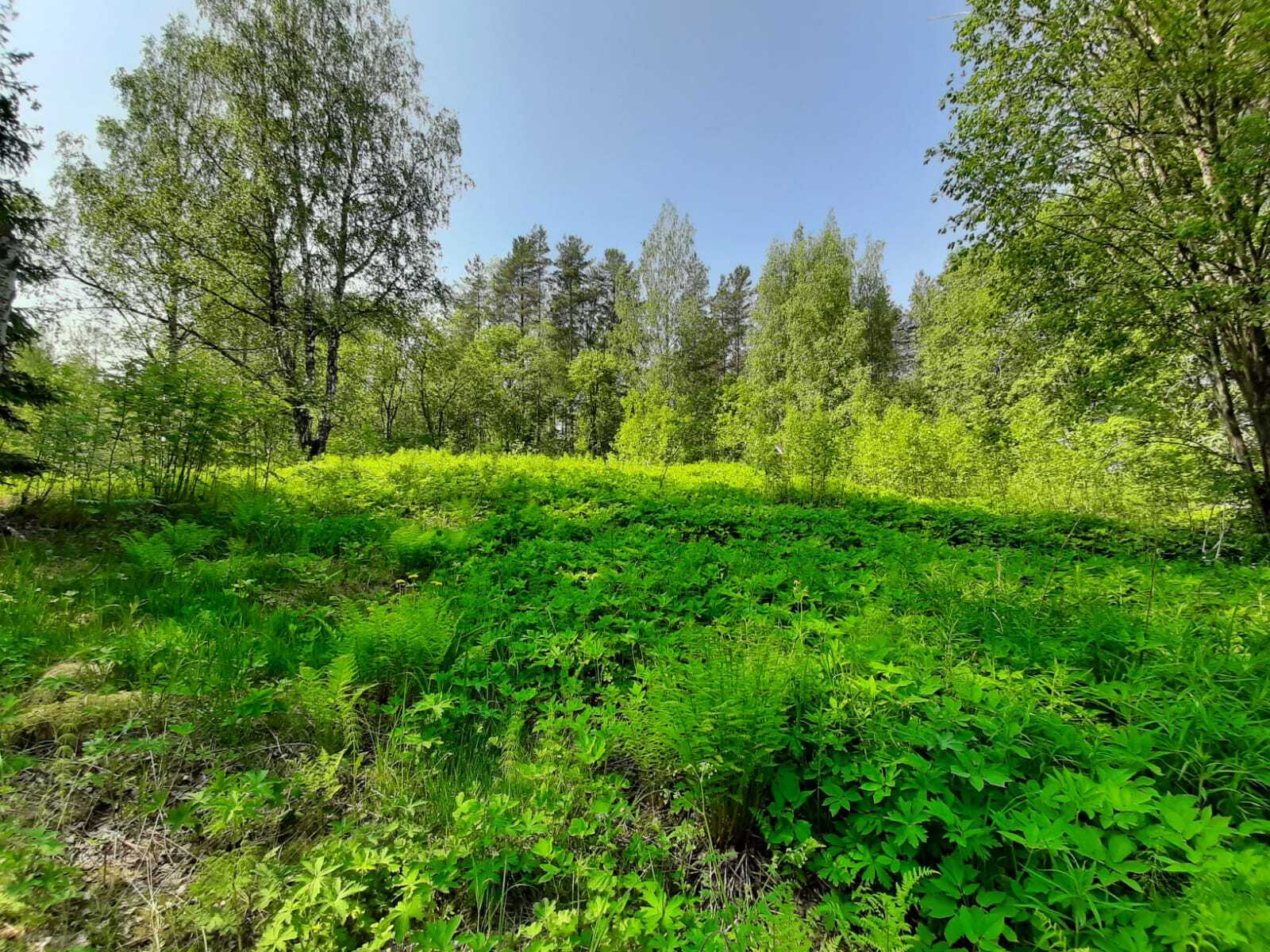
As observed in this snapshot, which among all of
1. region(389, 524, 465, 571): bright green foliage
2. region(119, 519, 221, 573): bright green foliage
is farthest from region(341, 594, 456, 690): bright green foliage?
region(119, 519, 221, 573): bright green foliage

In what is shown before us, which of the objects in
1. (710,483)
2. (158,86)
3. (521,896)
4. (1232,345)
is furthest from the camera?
(158,86)

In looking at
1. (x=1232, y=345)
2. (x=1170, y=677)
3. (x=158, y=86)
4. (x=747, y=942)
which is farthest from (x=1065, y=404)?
(x=158, y=86)

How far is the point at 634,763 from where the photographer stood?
193 cm

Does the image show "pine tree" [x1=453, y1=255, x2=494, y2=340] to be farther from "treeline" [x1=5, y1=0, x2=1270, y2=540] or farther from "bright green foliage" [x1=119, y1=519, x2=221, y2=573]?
"bright green foliage" [x1=119, y1=519, x2=221, y2=573]

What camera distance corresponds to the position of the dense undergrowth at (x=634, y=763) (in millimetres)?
1113

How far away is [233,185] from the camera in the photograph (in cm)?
1104

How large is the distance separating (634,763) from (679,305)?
2221cm

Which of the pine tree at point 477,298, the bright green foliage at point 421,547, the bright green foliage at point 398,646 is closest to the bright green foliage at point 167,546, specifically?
the bright green foliage at point 421,547

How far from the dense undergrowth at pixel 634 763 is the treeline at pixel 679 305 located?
3.75 m

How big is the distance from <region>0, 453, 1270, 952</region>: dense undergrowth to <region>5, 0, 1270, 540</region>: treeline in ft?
12.3

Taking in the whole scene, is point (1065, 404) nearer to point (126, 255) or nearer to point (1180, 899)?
point (1180, 899)

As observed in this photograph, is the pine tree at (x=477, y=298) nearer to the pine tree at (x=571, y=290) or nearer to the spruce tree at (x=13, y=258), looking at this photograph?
the pine tree at (x=571, y=290)

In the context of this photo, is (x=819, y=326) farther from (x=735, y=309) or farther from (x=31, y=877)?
(x=31, y=877)

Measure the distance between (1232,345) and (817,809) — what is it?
308 inches
